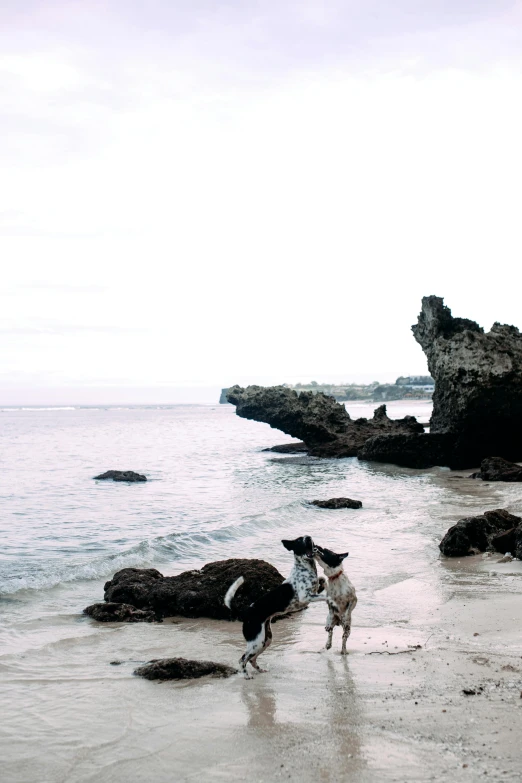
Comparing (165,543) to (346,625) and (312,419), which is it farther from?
(312,419)

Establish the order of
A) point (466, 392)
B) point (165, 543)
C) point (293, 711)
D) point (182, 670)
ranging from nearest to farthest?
point (293, 711)
point (182, 670)
point (165, 543)
point (466, 392)

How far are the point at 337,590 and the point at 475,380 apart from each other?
17491 mm

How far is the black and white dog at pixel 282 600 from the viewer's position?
5.42 m

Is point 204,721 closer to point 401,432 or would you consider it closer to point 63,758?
point 63,758

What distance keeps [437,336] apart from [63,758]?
853 inches

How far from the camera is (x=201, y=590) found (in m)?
7.92

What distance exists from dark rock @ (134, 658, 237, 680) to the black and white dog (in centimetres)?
21

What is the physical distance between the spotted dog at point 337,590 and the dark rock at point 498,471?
14.7 meters

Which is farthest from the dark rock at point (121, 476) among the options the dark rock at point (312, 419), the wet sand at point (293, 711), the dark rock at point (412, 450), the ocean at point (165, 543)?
the wet sand at point (293, 711)

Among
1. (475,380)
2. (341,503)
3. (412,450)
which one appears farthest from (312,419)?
(341,503)

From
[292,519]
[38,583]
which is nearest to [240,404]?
[292,519]

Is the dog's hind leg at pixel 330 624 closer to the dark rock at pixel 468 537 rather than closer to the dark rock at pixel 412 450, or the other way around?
the dark rock at pixel 468 537

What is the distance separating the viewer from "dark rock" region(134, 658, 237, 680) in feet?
18.3

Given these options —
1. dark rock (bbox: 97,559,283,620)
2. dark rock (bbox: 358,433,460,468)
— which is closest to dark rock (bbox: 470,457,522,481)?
dark rock (bbox: 358,433,460,468)
